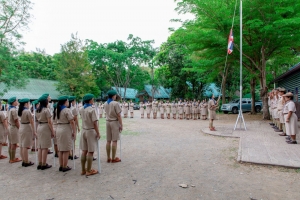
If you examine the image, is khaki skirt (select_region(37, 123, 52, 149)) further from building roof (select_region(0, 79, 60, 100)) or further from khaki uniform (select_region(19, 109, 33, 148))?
building roof (select_region(0, 79, 60, 100))

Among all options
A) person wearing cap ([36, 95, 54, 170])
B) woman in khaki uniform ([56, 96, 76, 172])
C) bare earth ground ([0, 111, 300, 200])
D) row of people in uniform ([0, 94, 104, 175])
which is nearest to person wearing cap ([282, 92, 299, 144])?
bare earth ground ([0, 111, 300, 200])

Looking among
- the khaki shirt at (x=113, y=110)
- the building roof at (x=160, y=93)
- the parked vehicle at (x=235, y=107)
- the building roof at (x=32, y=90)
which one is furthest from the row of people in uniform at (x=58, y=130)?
the building roof at (x=160, y=93)

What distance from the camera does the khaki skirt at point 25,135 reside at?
18.8 feet

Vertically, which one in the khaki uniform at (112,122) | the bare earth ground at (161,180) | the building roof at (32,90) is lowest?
the bare earth ground at (161,180)

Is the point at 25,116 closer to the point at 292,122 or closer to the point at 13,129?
the point at 13,129

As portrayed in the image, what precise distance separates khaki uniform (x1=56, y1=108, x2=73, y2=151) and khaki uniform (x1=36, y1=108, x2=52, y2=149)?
44 centimetres

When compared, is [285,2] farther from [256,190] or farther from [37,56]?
[37,56]

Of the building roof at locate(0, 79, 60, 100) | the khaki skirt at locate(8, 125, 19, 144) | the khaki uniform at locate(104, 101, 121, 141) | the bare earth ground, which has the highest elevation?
the building roof at locate(0, 79, 60, 100)

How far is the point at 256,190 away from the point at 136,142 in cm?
537

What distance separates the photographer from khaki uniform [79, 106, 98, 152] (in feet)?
16.1

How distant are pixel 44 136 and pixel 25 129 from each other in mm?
804

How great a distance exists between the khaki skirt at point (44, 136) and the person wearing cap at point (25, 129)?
499mm

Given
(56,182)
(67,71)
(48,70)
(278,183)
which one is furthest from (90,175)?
(48,70)

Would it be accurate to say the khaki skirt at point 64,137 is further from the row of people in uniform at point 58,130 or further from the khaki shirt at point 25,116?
the khaki shirt at point 25,116
